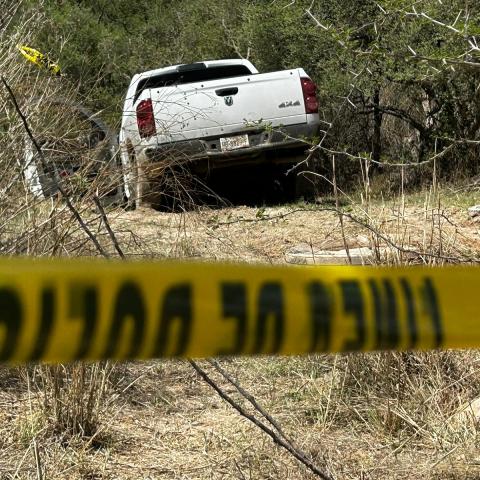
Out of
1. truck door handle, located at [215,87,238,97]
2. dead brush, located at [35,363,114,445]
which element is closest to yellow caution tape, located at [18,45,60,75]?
dead brush, located at [35,363,114,445]

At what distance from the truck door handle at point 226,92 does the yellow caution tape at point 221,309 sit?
769 cm

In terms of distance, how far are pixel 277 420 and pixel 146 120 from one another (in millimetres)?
2549

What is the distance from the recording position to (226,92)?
9.20 metres

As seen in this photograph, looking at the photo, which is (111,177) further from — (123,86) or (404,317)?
(123,86)

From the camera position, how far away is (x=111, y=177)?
4.34 metres

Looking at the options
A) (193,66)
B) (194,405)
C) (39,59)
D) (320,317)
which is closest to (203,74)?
(193,66)

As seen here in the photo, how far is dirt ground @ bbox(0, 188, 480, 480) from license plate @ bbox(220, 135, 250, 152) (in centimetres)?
479

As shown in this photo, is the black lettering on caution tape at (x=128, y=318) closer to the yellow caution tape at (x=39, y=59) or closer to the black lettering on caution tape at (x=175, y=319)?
Answer: the black lettering on caution tape at (x=175, y=319)

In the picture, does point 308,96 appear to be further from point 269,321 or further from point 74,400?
point 269,321

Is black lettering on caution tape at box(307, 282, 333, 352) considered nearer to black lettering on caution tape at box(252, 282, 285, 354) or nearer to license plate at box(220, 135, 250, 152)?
black lettering on caution tape at box(252, 282, 285, 354)

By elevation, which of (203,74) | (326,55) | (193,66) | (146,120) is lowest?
(326,55)

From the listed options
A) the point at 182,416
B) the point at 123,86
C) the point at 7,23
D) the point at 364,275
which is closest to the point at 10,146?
the point at 7,23

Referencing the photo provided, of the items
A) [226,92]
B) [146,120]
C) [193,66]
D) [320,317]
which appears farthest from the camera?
[193,66]

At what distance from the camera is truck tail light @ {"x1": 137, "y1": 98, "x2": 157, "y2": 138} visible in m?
5.52
